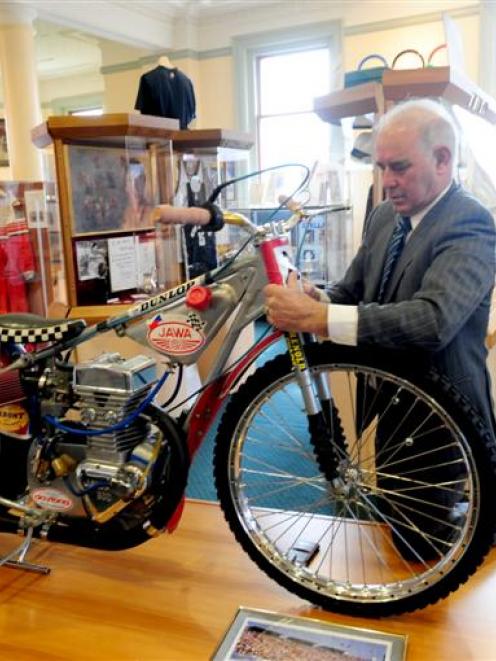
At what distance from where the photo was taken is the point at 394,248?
5.51 ft

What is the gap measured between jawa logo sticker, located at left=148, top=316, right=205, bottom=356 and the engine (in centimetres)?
9

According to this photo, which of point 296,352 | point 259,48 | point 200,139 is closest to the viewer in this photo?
point 296,352

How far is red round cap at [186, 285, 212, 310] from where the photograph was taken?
58.5 inches

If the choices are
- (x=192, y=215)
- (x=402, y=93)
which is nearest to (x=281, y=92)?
(x=402, y=93)

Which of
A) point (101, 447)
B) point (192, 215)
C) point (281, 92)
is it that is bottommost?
point (101, 447)

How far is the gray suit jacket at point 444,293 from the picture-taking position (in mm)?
1352

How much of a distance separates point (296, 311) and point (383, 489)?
1.78 feet

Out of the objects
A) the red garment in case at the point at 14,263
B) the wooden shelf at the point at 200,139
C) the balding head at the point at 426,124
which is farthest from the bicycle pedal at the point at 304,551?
the red garment in case at the point at 14,263

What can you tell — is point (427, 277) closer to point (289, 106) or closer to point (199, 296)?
point (199, 296)

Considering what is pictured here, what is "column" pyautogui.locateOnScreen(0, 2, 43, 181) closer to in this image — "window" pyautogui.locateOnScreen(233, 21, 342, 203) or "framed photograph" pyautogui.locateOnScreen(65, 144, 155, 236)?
"window" pyautogui.locateOnScreen(233, 21, 342, 203)

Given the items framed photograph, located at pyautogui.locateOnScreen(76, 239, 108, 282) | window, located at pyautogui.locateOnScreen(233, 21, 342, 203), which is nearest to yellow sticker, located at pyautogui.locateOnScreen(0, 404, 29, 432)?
framed photograph, located at pyautogui.locateOnScreen(76, 239, 108, 282)

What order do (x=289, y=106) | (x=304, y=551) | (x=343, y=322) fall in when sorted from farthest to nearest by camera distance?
1. (x=289, y=106)
2. (x=304, y=551)
3. (x=343, y=322)

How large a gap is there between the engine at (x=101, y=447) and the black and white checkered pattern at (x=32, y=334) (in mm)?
106

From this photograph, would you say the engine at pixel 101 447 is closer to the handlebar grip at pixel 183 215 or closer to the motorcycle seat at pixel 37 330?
the motorcycle seat at pixel 37 330
